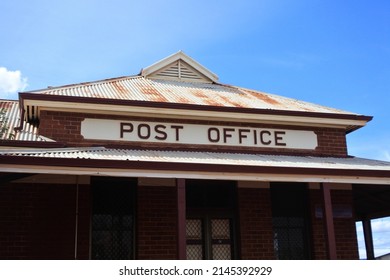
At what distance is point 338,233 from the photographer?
41.3 feet

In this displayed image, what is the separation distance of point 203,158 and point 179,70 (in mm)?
5558

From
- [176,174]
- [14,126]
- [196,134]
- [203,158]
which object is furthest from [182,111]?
[14,126]

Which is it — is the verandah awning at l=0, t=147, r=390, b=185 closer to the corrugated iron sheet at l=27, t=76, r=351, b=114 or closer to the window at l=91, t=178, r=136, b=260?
the window at l=91, t=178, r=136, b=260

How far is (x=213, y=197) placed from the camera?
12.2 m

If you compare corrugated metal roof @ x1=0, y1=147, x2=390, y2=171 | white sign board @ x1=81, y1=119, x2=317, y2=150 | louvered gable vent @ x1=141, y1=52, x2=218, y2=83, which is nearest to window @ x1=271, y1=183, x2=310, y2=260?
corrugated metal roof @ x1=0, y1=147, x2=390, y2=171

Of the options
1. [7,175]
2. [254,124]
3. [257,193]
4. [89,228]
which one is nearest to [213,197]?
[257,193]

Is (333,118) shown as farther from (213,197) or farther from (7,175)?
(7,175)

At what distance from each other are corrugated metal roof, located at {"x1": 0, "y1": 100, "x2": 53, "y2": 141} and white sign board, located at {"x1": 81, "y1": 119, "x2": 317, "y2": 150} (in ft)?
3.58

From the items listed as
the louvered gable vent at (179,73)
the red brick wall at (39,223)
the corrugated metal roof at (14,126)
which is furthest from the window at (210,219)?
the louvered gable vent at (179,73)

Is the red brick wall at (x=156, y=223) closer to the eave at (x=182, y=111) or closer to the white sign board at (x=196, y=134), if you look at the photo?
the white sign board at (x=196, y=134)

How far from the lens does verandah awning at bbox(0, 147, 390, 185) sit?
28.8 ft

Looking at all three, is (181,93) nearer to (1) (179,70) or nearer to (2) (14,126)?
(1) (179,70)

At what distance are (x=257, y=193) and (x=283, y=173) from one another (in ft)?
8.08

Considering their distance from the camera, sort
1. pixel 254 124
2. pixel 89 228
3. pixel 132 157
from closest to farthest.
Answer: pixel 132 157, pixel 89 228, pixel 254 124
